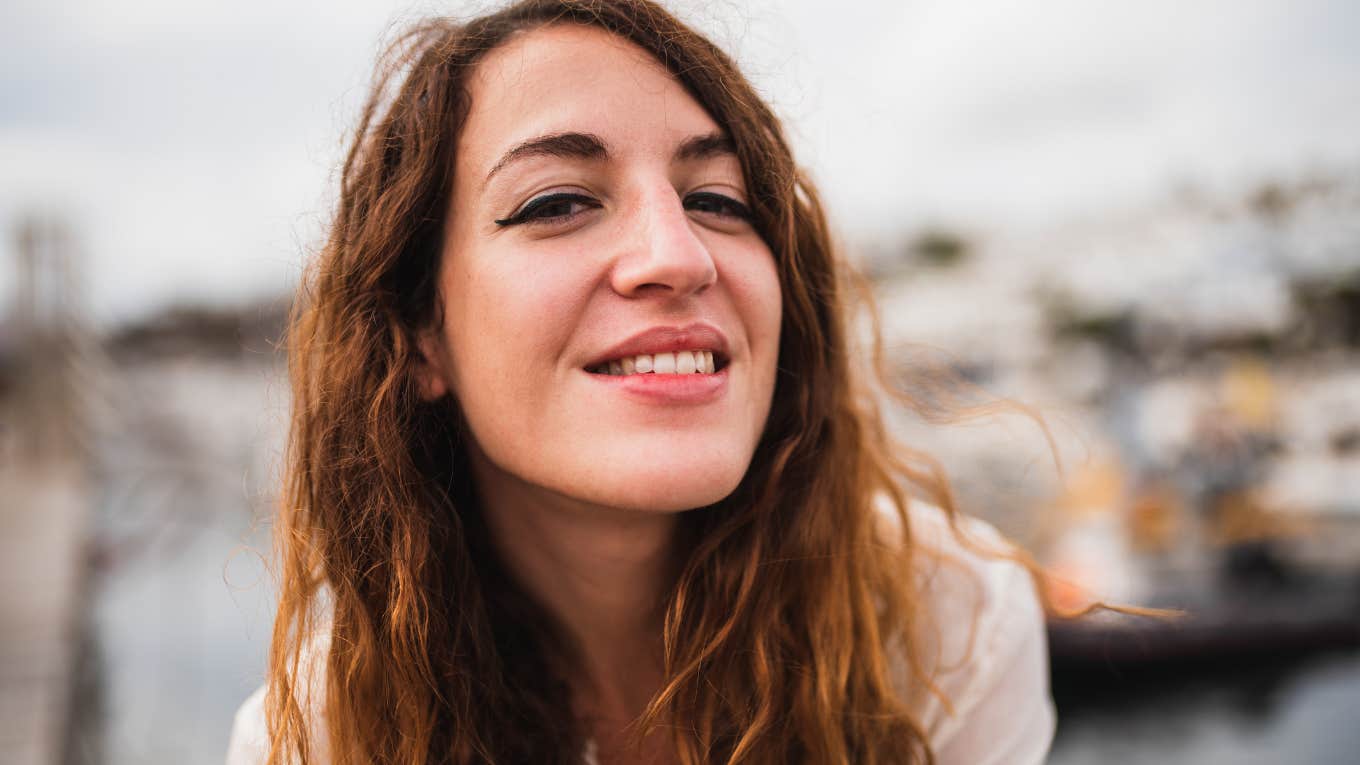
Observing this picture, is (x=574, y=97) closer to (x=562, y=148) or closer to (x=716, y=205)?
(x=562, y=148)

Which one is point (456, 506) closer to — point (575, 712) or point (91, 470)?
point (575, 712)

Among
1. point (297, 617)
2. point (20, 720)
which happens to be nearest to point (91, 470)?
point (20, 720)

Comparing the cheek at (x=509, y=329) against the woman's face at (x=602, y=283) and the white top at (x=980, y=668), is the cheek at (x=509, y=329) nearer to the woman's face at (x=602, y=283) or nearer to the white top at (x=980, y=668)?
the woman's face at (x=602, y=283)

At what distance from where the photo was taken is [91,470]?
1908 centimetres

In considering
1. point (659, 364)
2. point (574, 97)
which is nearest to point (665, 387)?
point (659, 364)

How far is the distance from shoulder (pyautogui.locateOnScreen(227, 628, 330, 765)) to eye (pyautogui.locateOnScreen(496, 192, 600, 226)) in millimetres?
885

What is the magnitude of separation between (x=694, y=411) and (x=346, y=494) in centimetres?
69

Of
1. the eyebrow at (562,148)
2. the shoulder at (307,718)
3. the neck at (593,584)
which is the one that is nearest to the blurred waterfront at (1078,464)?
the shoulder at (307,718)

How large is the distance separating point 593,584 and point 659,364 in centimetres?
57

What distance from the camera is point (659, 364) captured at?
5.09 ft

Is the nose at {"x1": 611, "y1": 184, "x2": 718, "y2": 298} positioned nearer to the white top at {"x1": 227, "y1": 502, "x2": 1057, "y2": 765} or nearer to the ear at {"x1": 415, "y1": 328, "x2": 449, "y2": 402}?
the ear at {"x1": 415, "y1": 328, "x2": 449, "y2": 402}

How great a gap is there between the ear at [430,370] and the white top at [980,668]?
1.88 feet

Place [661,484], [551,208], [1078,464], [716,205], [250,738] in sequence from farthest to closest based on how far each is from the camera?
1. [1078,464]
2. [250,738]
3. [716,205]
4. [551,208]
5. [661,484]

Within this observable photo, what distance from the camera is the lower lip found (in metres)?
1.53
